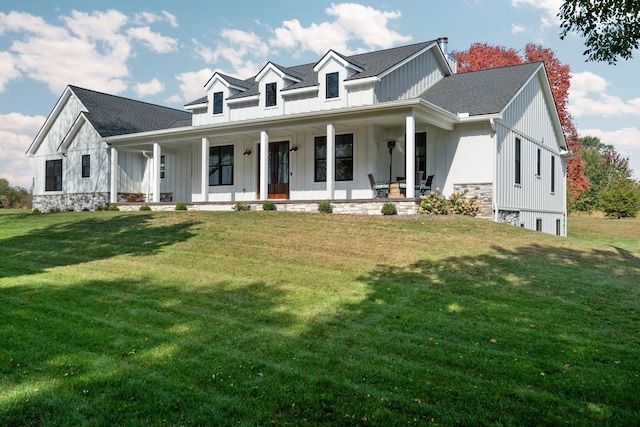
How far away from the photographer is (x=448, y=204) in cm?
1470

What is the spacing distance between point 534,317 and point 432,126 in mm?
11663

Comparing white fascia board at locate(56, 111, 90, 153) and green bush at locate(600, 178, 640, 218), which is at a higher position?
white fascia board at locate(56, 111, 90, 153)

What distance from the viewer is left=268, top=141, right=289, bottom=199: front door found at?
1936cm

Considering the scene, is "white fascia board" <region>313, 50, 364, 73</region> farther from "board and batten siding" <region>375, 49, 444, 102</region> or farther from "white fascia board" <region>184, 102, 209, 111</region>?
"white fascia board" <region>184, 102, 209, 111</region>

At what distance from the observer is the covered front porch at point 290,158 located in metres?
15.9

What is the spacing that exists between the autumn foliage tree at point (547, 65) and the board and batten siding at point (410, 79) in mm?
10849

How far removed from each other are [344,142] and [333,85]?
214 cm

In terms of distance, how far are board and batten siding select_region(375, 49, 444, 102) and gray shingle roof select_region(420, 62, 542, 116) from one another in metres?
0.37

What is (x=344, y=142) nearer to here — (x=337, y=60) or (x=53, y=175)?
(x=337, y=60)

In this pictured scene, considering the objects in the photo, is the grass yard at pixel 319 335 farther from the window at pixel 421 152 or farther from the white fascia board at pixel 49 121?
the white fascia board at pixel 49 121

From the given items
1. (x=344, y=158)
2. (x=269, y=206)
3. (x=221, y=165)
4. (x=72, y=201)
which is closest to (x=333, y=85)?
(x=344, y=158)

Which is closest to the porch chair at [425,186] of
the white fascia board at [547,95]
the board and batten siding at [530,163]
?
the board and batten siding at [530,163]

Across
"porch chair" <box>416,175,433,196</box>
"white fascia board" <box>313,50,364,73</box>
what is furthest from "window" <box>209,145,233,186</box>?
"porch chair" <box>416,175,433,196</box>

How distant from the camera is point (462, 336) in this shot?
5.01 metres
